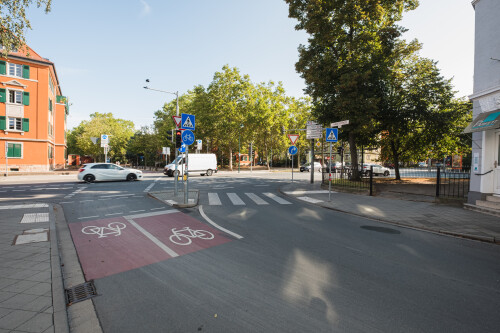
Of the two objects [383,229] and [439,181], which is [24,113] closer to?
[383,229]

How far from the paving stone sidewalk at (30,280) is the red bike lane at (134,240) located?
1.63 feet

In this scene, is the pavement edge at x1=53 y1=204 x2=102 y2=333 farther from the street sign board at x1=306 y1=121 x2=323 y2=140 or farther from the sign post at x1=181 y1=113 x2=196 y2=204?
the street sign board at x1=306 y1=121 x2=323 y2=140

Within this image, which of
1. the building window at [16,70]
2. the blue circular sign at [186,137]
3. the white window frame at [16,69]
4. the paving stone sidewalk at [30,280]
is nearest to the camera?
the paving stone sidewalk at [30,280]

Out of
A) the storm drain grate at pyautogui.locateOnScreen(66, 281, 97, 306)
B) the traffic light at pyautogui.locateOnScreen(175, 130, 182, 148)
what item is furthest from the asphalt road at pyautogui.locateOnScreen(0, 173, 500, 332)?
the traffic light at pyautogui.locateOnScreen(175, 130, 182, 148)

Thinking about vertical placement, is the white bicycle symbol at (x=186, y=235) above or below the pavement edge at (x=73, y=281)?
above

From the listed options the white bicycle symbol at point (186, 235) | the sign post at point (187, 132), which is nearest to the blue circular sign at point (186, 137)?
the sign post at point (187, 132)

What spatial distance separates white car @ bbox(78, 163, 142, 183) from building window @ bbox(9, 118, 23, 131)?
1718cm

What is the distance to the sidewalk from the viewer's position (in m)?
6.49

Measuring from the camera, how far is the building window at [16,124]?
27.5 metres

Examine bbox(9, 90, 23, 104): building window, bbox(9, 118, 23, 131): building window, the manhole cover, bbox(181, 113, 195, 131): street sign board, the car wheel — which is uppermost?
bbox(9, 90, 23, 104): building window

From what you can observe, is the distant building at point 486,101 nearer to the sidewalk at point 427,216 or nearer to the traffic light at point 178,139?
the sidewalk at point 427,216

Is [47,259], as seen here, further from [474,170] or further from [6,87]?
[6,87]

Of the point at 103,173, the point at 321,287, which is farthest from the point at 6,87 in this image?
the point at 321,287

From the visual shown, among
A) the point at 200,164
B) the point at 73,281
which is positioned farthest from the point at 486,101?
the point at 200,164
